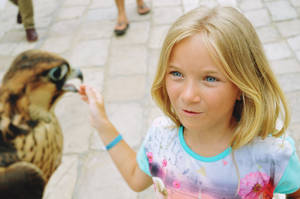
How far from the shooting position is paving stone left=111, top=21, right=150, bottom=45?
308 centimetres

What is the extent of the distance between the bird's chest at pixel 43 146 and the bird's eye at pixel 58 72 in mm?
102

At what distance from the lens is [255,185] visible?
923 millimetres

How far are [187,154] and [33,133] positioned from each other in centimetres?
48

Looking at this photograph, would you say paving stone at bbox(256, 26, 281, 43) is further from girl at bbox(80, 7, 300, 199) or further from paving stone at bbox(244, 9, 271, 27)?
girl at bbox(80, 7, 300, 199)

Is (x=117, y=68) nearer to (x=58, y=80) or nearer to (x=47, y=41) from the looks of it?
(x=47, y=41)

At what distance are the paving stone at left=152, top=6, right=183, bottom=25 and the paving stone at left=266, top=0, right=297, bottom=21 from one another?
3.09 ft

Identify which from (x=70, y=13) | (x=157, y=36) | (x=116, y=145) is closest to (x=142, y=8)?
(x=157, y=36)

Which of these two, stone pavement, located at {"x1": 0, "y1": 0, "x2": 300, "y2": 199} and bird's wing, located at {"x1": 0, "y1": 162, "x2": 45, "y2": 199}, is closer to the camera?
bird's wing, located at {"x1": 0, "y1": 162, "x2": 45, "y2": 199}

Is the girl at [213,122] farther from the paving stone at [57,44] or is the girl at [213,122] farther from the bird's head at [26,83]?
the paving stone at [57,44]

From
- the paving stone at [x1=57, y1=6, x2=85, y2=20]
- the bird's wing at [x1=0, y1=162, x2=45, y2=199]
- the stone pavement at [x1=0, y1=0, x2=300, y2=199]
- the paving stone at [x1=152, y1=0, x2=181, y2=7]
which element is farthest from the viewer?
the paving stone at [x1=152, y1=0, x2=181, y2=7]

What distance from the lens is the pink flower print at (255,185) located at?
91cm

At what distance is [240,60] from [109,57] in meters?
2.16

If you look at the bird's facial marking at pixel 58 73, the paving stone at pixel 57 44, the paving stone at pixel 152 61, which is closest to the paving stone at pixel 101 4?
the paving stone at pixel 57 44

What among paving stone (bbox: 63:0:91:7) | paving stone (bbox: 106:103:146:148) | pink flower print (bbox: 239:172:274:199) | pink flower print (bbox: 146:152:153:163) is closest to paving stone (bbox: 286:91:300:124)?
A: paving stone (bbox: 106:103:146:148)
